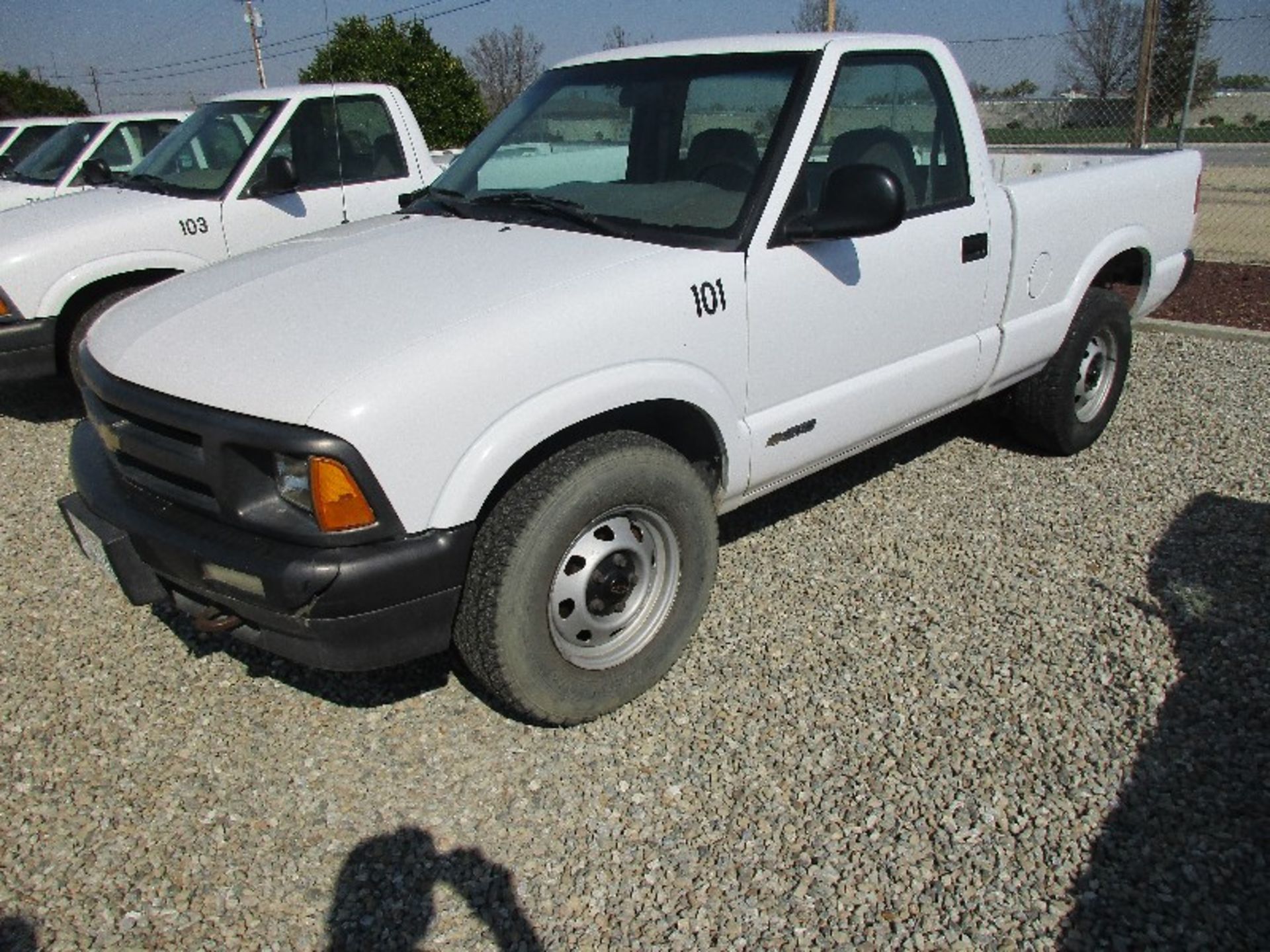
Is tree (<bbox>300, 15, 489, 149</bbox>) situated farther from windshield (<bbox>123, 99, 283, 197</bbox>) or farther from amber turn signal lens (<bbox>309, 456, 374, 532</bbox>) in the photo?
amber turn signal lens (<bbox>309, 456, 374, 532</bbox>)

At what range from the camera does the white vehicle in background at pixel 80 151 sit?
884cm

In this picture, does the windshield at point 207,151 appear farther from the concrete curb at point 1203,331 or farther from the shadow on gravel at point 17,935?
the concrete curb at point 1203,331

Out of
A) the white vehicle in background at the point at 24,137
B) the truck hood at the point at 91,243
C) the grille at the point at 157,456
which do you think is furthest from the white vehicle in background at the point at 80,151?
the grille at the point at 157,456

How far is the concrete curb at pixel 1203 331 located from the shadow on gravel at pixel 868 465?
90.3 inches

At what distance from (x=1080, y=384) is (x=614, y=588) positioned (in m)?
3.09

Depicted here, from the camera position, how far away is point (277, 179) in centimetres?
595

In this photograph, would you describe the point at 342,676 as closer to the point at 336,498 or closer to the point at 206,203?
the point at 336,498

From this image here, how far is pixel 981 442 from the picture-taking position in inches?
207

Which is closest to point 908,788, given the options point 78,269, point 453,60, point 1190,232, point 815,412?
point 815,412

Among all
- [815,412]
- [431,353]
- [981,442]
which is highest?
[431,353]

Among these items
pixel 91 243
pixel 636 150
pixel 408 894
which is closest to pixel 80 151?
pixel 91 243

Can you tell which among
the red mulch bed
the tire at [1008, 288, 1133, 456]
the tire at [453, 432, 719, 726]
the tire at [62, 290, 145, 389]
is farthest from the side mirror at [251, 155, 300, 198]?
the red mulch bed

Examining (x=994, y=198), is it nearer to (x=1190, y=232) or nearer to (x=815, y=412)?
(x=815, y=412)

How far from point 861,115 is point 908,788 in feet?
7.86
